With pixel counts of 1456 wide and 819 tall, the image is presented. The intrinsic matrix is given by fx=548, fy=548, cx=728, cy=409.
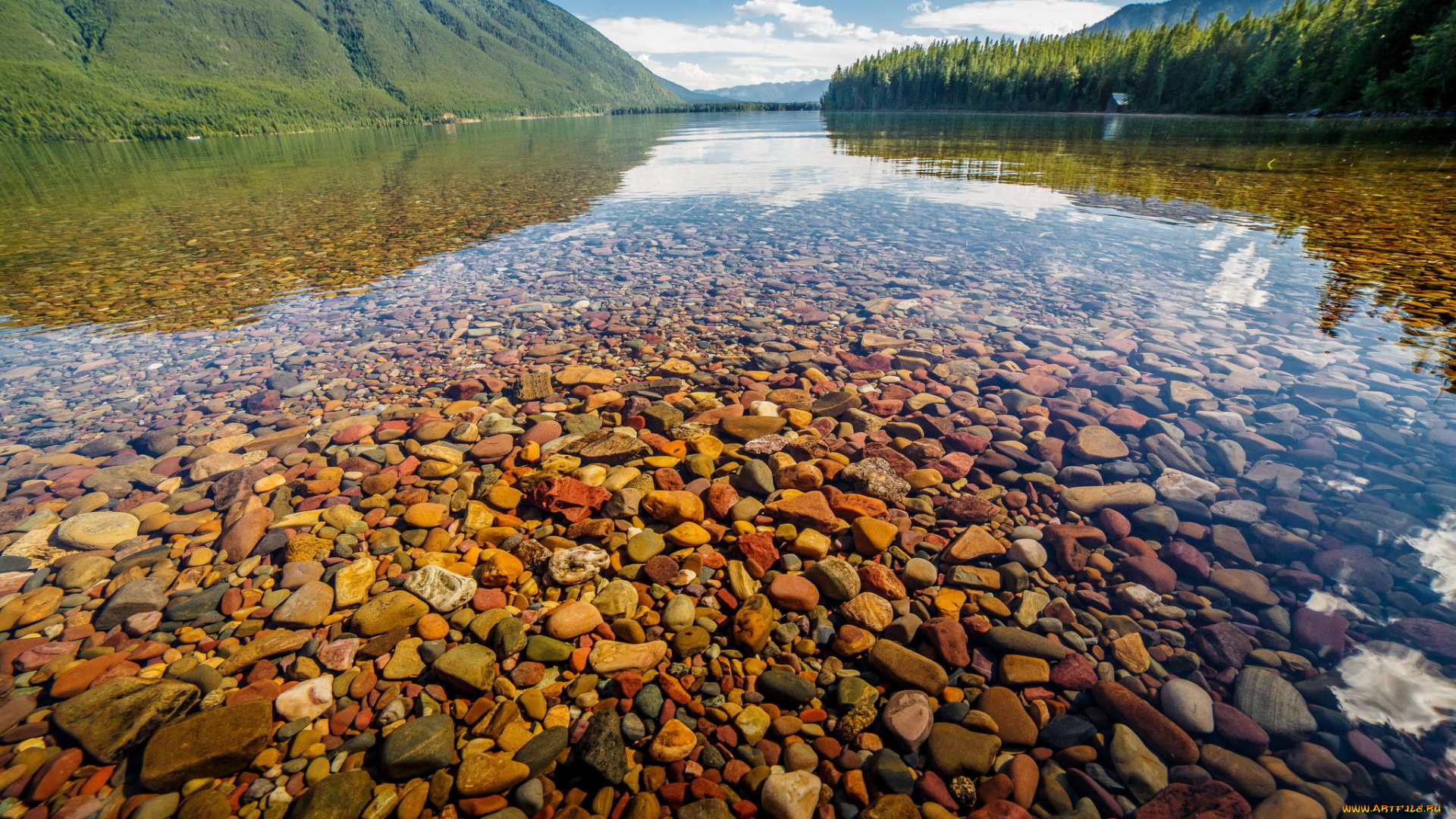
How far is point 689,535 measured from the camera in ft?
16.6

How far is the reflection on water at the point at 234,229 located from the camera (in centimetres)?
1248

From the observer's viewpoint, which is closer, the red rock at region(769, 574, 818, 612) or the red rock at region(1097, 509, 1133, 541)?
the red rock at region(769, 574, 818, 612)

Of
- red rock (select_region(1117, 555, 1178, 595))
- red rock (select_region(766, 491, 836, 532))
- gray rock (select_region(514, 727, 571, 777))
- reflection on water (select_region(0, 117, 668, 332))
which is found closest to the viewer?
gray rock (select_region(514, 727, 571, 777))

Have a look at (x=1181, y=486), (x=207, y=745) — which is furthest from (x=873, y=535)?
(x=207, y=745)

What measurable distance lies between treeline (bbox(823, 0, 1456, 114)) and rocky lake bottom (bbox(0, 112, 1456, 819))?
253ft

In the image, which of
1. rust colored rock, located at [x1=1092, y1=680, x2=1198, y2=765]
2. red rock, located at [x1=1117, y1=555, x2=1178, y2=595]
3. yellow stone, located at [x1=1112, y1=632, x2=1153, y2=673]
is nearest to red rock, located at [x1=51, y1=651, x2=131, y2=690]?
rust colored rock, located at [x1=1092, y1=680, x2=1198, y2=765]

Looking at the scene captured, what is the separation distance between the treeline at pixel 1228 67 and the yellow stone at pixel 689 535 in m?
83.2

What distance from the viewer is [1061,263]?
42.5ft

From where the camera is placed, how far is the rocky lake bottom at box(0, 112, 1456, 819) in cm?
324

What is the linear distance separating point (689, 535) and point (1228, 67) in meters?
126

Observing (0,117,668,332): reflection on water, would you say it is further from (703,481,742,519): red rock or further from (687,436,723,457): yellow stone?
(703,481,742,519): red rock

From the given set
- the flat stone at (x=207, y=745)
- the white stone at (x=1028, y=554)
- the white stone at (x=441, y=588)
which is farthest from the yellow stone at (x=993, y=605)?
the flat stone at (x=207, y=745)

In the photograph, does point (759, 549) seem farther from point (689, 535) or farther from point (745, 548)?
point (689, 535)

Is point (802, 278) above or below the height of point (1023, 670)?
above
